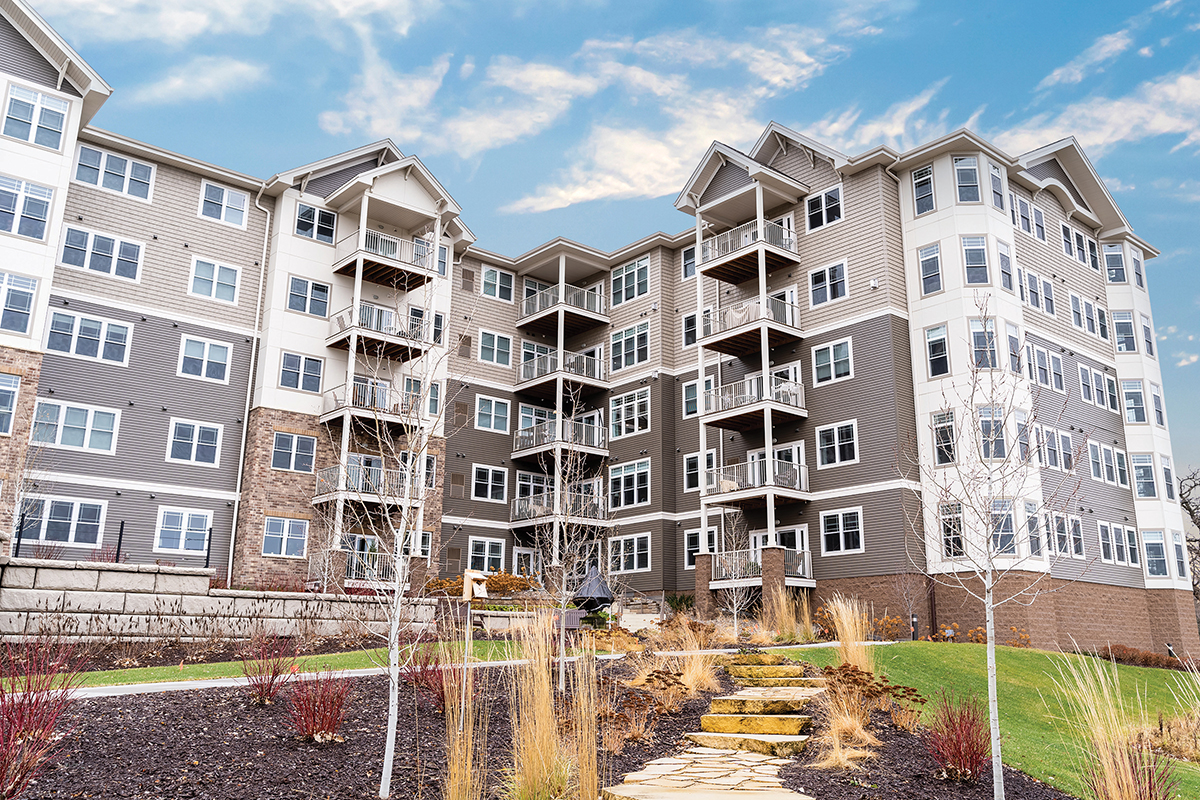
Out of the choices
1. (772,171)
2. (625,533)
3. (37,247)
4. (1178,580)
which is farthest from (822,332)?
(37,247)

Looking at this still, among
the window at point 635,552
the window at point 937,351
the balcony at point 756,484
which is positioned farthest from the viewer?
the window at point 635,552

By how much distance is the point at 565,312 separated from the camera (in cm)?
3703

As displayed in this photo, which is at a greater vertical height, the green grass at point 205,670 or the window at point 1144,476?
the window at point 1144,476

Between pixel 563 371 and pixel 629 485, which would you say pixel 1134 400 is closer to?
pixel 629 485

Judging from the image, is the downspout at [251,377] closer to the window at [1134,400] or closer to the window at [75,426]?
the window at [75,426]

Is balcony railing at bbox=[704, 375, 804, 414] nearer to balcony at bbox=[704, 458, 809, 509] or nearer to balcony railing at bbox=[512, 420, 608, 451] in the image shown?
balcony at bbox=[704, 458, 809, 509]

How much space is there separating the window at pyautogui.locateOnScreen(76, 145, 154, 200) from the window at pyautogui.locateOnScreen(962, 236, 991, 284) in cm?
2610

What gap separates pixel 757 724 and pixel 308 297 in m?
25.0

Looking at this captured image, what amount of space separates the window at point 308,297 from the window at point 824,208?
17.2 meters

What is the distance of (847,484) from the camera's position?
28047 millimetres

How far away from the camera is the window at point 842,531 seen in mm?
27469

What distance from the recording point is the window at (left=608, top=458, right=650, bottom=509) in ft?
115

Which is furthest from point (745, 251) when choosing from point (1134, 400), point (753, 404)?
point (1134, 400)

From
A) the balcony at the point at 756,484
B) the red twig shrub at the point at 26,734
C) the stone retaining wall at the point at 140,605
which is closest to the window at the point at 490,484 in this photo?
the balcony at the point at 756,484
